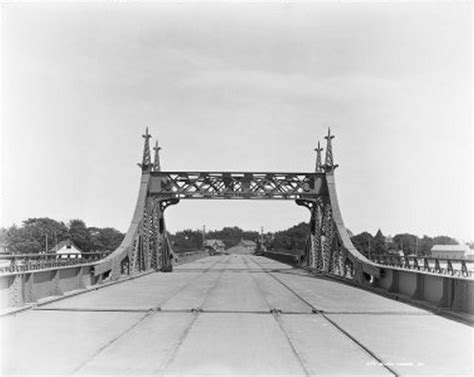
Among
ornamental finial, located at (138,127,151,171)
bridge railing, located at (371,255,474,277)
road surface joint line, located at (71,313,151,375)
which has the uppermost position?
ornamental finial, located at (138,127,151,171)

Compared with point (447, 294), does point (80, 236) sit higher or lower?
higher

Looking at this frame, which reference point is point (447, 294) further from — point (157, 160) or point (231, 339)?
point (157, 160)

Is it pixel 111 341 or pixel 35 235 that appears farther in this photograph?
pixel 35 235

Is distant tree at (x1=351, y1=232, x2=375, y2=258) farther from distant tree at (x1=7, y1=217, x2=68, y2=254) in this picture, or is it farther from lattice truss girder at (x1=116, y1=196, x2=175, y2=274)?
lattice truss girder at (x1=116, y1=196, x2=175, y2=274)

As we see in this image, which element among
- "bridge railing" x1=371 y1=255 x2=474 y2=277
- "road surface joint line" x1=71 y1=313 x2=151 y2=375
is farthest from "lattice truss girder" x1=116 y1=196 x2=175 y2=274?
"road surface joint line" x1=71 y1=313 x2=151 y2=375

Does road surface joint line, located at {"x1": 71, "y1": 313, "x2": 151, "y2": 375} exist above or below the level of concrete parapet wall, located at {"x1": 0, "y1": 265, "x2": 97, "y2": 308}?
below

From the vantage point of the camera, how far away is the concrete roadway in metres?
8.91

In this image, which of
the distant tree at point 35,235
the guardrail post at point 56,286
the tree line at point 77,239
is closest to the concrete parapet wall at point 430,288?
the guardrail post at point 56,286

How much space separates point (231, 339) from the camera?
37.2 feet

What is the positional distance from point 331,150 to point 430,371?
96.1ft

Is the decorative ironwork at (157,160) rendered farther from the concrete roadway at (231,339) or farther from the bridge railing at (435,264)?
the concrete roadway at (231,339)

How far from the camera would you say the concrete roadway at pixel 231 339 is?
891 cm

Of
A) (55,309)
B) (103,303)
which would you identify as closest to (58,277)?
(103,303)

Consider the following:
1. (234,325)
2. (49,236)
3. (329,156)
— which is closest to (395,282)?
(234,325)
